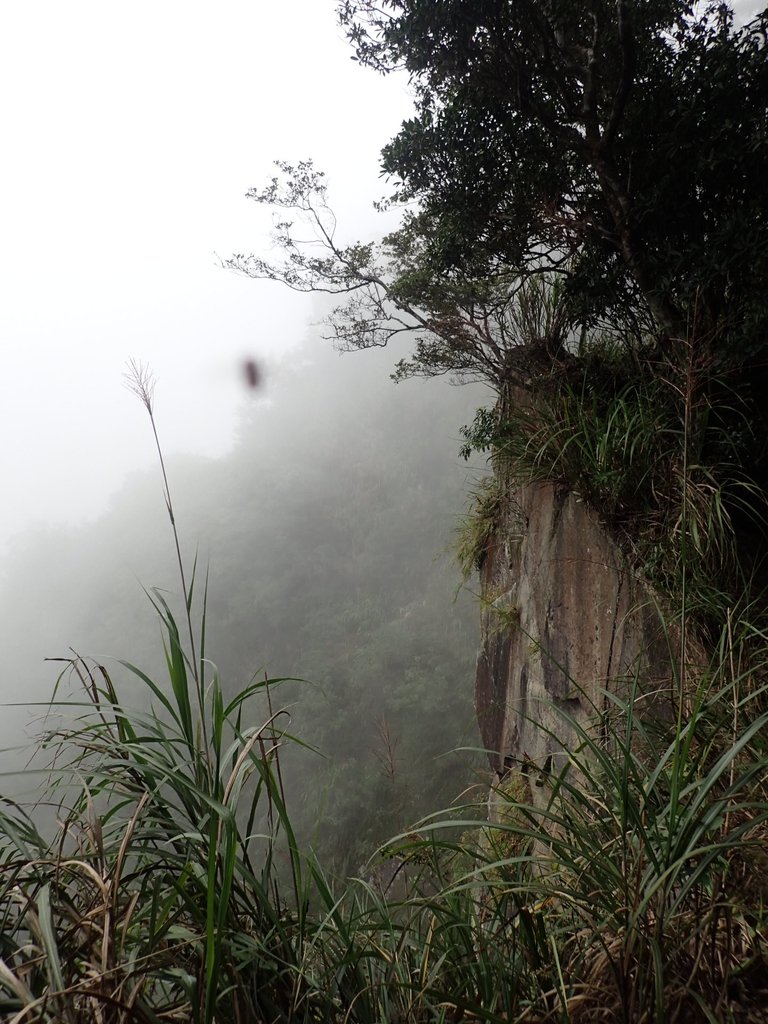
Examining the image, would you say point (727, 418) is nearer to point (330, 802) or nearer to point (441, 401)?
point (330, 802)

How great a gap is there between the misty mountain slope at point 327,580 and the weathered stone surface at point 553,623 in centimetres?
931

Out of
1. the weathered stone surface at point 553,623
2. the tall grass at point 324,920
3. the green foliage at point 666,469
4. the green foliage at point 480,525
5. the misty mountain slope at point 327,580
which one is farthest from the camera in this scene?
the misty mountain slope at point 327,580

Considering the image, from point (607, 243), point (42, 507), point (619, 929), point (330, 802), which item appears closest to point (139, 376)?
point (619, 929)

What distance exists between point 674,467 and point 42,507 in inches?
2205

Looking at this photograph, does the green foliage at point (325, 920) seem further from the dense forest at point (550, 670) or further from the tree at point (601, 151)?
the tree at point (601, 151)

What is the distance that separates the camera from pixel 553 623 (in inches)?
128

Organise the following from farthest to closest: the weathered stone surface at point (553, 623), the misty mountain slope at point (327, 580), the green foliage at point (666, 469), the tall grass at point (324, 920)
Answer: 1. the misty mountain slope at point (327, 580)
2. the weathered stone surface at point (553, 623)
3. the green foliage at point (666, 469)
4. the tall grass at point (324, 920)

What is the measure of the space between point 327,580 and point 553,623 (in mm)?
18576

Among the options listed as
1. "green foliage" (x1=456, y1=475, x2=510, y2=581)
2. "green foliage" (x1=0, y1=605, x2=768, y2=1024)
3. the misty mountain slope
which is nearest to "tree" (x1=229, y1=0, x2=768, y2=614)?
"green foliage" (x1=456, y1=475, x2=510, y2=581)

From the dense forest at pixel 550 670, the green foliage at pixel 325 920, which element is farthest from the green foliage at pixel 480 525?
the green foliage at pixel 325 920

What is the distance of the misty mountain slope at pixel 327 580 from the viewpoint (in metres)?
14.9

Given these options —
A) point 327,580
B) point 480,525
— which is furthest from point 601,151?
point 327,580

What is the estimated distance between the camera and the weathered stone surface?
2.61 metres

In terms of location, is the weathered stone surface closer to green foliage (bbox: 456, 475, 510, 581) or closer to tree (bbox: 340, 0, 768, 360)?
green foliage (bbox: 456, 475, 510, 581)
